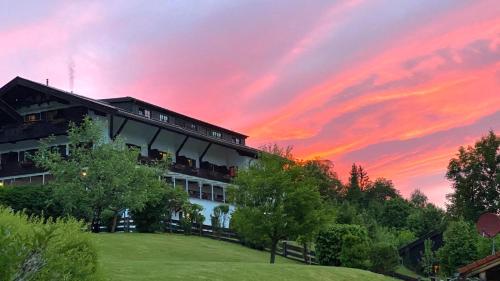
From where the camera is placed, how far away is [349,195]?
10488 cm

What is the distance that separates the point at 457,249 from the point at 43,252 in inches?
1359

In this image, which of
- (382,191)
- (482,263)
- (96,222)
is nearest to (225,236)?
(96,222)

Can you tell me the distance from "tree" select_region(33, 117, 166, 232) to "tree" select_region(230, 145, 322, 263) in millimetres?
6928

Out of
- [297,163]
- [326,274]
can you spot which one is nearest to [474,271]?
[326,274]

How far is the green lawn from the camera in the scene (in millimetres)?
19234

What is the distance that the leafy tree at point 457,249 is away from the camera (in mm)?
37469

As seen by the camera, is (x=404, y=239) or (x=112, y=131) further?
(x=404, y=239)

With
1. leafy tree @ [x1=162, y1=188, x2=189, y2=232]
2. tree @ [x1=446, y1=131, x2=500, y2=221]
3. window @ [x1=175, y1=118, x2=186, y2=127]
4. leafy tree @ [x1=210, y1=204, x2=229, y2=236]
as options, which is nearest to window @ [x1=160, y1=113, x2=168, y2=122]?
window @ [x1=175, y1=118, x2=186, y2=127]

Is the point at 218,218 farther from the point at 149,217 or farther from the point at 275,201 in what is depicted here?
the point at 275,201

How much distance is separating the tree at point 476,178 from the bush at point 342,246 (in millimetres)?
33920

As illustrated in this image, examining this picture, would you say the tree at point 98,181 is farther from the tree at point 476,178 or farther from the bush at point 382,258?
the tree at point 476,178

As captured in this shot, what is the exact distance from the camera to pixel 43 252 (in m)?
7.53

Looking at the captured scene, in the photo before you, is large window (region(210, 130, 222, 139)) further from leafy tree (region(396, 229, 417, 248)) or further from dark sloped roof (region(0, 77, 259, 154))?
leafy tree (region(396, 229, 417, 248))

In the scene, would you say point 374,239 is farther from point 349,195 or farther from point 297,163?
point 349,195
